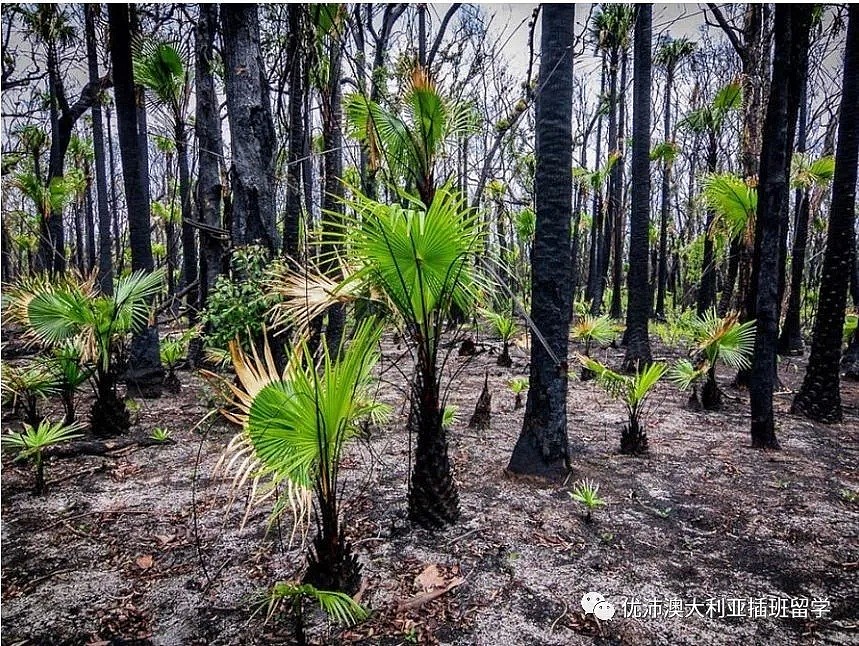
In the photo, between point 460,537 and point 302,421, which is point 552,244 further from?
point 302,421

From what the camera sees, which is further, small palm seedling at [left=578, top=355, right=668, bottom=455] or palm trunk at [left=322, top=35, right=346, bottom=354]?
palm trunk at [left=322, top=35, right=346, bottom=354]

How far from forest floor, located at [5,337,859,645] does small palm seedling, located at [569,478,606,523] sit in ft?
0.25

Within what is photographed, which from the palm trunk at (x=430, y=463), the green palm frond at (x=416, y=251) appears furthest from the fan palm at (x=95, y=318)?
the palm trunk at (x=430, y=463)

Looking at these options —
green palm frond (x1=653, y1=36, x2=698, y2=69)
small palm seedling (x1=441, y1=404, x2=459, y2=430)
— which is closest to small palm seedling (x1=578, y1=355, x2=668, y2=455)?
small palm seedling (x1=441, y1=404, x2=459, y2=430)

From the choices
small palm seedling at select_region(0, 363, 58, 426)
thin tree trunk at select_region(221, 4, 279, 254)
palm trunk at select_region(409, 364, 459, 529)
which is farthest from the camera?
thin tree trunk at select_region(221, 4, 279, 254)

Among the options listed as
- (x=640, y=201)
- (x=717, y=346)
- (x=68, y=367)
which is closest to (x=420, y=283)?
(x=68, y=367)

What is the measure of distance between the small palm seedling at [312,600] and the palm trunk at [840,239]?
6.28 metres

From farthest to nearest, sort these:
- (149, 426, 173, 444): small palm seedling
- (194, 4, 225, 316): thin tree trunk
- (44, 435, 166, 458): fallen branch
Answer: (194, 4, 225, 316): thin tree trunk
(149, 426, 173, 444): small palm seedling
(44, 435, 166, 458): fallen branch

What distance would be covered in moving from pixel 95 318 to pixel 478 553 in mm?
4344

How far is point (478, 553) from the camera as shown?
10.5 feet

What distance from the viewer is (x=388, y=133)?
5.77 metres

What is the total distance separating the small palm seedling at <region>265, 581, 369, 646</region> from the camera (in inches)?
86.4

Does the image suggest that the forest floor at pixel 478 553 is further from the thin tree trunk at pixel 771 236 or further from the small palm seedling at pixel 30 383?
the small palm seedling at pixel 30 383

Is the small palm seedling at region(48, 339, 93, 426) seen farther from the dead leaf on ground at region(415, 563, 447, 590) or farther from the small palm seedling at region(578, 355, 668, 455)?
the small palm seedling at region(578, 355, 668, 455)
